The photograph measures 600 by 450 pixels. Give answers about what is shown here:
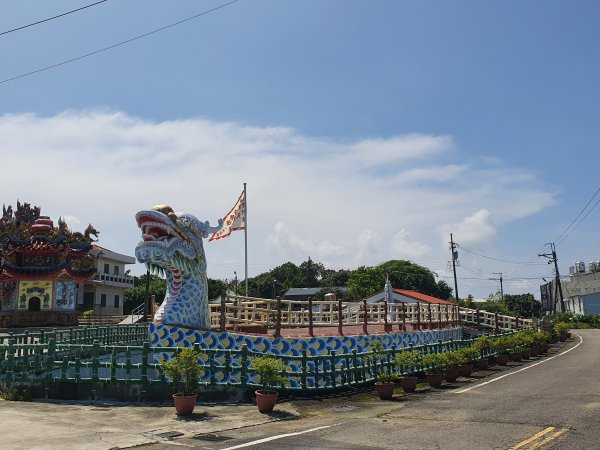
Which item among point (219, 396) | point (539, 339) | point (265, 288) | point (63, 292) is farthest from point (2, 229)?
point (265, 288)

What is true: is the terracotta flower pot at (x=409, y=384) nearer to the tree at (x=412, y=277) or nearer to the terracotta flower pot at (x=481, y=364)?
the terracotta flower pot at (x=481, y=364)

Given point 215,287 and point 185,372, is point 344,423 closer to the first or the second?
point 185,372

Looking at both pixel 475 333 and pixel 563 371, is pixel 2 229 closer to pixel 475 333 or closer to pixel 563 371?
pixel 475 333

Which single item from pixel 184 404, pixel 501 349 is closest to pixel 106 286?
pixel 501 349

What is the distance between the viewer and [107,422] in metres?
9.90

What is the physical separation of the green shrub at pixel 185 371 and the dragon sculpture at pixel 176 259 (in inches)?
139

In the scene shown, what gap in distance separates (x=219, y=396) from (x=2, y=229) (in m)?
32.6

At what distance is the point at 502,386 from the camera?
1505cm

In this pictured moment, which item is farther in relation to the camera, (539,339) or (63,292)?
(63,292)

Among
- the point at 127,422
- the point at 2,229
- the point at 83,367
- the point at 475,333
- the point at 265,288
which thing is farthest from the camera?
the point at 265,288

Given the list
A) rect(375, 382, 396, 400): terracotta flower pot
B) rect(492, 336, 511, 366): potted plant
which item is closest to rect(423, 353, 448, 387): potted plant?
rect(375, 382, 396, 400): terracotta flower pot

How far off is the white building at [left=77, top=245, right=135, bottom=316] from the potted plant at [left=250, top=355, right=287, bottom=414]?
44477 mm

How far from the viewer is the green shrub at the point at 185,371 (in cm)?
1088

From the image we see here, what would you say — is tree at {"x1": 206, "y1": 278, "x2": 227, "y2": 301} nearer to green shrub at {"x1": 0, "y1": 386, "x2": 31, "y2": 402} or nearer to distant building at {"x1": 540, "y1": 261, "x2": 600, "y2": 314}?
distant building at {"x1": 540, "y1": 261, "x2": 600, "y2": 314}
